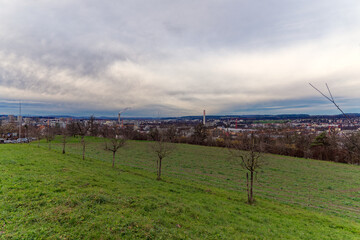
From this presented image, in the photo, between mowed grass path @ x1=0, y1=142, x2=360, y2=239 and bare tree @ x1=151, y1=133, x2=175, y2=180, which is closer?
mowed grass path @ x1=0, y1=142, x2=360, y2=239

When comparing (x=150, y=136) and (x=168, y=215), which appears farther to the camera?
(x=150, y=136)

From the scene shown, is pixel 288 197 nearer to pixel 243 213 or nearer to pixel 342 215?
pixel 342 215

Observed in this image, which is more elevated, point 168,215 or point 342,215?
point 168,215

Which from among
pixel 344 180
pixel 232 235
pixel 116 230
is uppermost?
pixel 116 230

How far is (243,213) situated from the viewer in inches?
457

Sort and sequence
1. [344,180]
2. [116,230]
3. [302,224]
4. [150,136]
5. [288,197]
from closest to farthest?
[116,230], [302,224], [288,197], [344,180], [150,136]

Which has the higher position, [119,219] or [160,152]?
[119,219]

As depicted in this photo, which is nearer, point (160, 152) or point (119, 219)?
point (119, 219)

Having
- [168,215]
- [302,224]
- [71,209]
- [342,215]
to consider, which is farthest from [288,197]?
[71,209]

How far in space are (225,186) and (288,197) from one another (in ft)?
21.1

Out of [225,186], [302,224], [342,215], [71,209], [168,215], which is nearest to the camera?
[71,209]

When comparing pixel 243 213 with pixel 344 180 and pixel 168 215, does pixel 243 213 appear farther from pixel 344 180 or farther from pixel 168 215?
pixel 344 180

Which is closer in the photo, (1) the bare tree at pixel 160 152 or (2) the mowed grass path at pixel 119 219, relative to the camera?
(2) the mowed grass path at pixel 119 219

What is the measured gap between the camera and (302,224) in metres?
11.0
